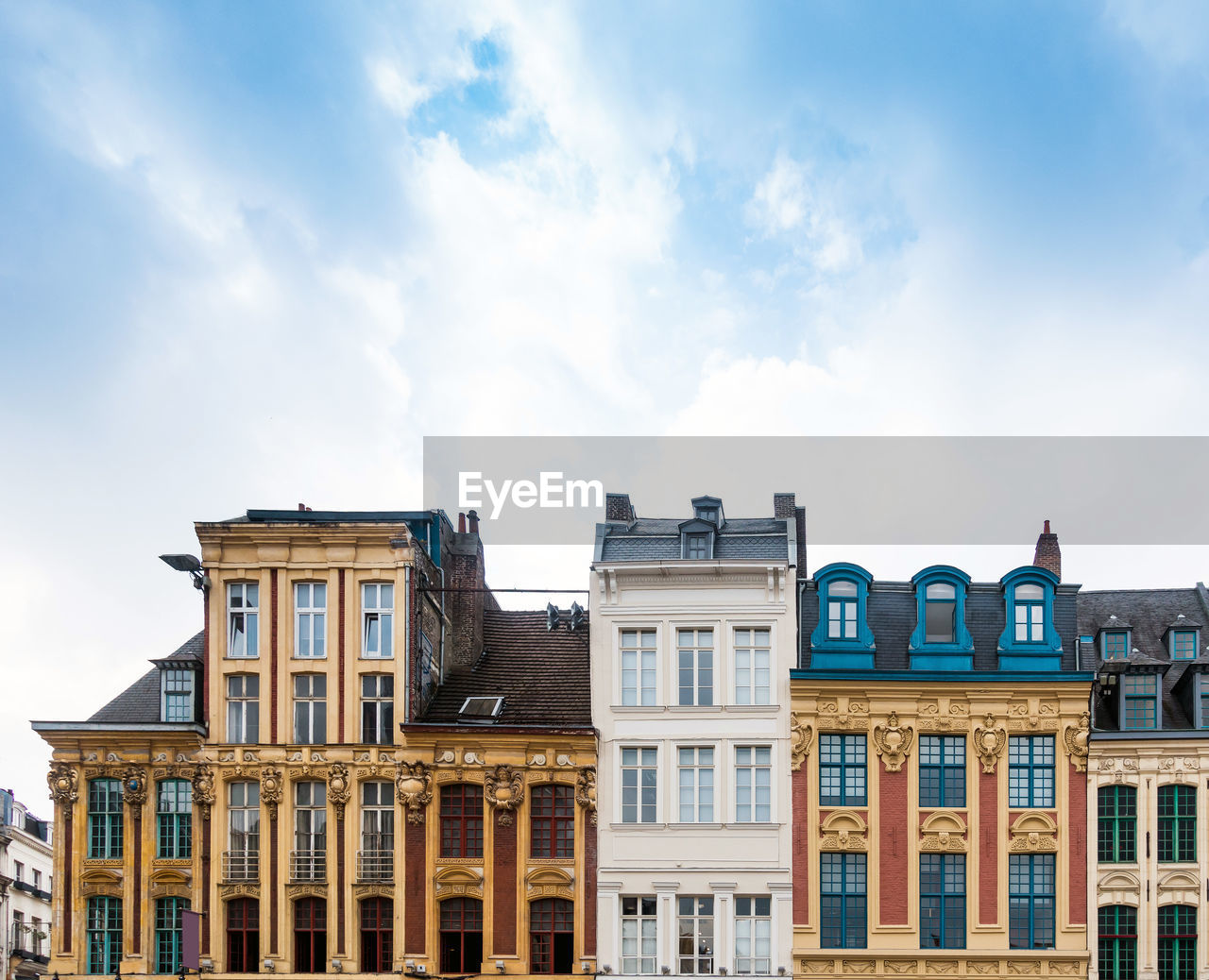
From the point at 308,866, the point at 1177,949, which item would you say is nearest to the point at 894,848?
the point at 1177,949

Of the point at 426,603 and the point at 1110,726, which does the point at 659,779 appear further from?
the point at 1110,726

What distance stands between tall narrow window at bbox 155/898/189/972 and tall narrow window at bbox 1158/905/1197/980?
27.9 m

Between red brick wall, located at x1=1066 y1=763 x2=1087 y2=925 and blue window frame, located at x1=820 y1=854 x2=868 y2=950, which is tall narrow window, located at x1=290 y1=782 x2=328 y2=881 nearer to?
blue window frame, located at x1=820 y1=854 x2=868 y2=950

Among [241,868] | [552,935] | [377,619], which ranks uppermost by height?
[377,619]

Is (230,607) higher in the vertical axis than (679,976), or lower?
higher

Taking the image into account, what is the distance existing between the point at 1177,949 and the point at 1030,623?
32.5ft

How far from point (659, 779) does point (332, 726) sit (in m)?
9.67

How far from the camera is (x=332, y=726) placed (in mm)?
39875

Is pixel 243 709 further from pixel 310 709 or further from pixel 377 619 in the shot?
pixel 377 619

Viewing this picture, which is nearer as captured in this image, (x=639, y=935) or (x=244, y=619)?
(x=639, y=935)

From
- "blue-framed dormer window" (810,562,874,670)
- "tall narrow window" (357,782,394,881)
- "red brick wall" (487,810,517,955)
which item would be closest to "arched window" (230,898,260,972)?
"tall narrow window" (357,782,394,881)

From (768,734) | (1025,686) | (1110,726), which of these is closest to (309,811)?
(768,734)

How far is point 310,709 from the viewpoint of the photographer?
4016cm

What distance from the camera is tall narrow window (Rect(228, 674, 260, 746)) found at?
131 ft
